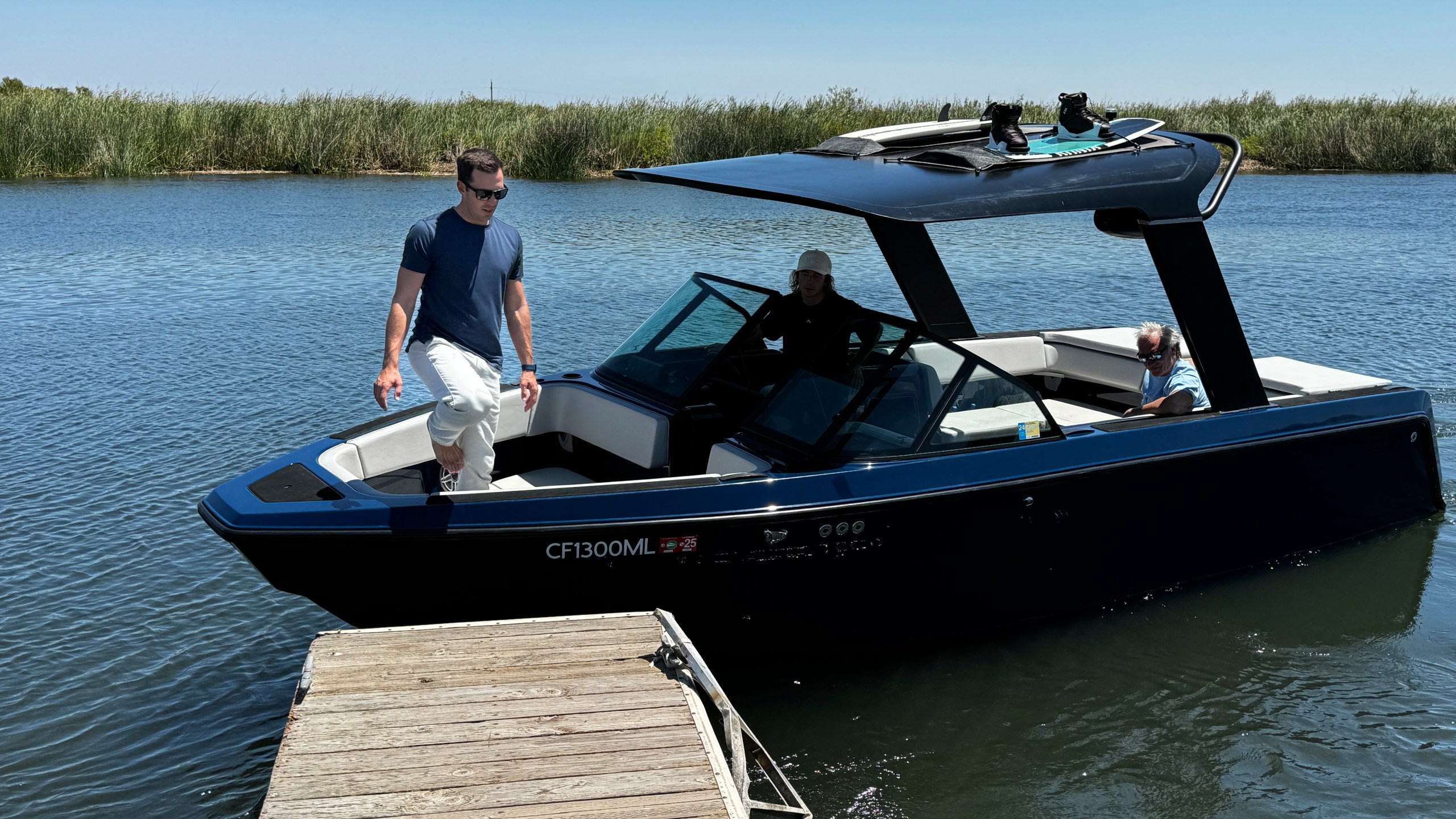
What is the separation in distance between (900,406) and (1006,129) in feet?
4.99

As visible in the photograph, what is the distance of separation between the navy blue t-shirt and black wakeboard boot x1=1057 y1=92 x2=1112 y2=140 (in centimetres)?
276

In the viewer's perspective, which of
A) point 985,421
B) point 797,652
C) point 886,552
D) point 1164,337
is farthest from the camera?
point 1164,337

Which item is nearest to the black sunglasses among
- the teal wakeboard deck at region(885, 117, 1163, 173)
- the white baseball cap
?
the white baseball cap

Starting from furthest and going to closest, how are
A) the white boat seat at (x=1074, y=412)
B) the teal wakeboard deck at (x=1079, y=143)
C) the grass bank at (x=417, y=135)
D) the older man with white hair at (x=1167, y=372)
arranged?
the grass bank at (x=417, y=135)
the white boat seat at (x=1074, y=412)
the older man with white hair at (x=1167, y=372)
the teal wakeboard deck at (x=1079, y=143)

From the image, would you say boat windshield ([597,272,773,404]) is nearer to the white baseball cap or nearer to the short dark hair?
the white baseball cap

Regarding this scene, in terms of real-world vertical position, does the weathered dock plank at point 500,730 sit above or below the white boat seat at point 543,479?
below

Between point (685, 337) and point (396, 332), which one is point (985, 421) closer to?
point (685, 337)

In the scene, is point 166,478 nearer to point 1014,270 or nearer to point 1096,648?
point 1096,648

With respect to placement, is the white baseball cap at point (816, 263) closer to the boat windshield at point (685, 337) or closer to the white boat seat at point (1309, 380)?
the boat windshield at point (685, 337)

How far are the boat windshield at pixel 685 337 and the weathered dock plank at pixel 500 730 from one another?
5.28ft

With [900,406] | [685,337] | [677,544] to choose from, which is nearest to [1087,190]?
[900,406]

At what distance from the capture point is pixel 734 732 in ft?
12.3

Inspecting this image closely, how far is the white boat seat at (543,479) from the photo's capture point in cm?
561

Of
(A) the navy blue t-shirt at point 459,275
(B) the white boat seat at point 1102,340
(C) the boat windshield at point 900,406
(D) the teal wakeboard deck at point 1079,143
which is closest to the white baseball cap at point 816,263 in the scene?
(C) the boat windshield at point 900,406
